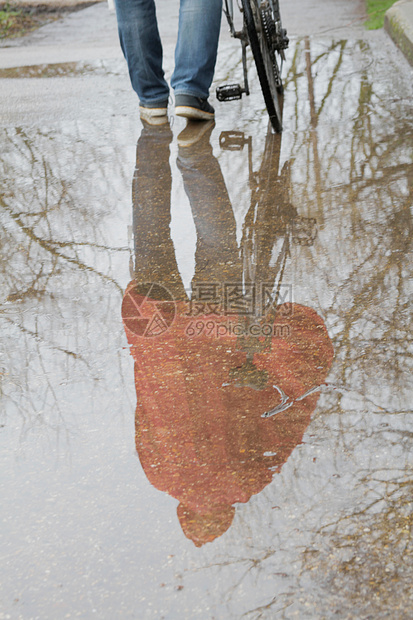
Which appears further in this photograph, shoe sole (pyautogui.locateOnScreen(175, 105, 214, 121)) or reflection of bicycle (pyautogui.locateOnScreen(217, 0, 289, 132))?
shoe sole (pyautogui.locateOnScreen(175, 105, 214, 121))

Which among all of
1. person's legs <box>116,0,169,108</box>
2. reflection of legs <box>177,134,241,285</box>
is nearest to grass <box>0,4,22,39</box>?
person's legs <box>116,0,169,108</box>

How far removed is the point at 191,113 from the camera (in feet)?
13.7

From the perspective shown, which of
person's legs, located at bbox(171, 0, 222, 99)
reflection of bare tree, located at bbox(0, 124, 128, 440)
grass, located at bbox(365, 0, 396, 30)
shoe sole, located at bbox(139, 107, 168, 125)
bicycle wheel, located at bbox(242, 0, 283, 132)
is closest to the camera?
reflection of bare tree, located at bbox(0, 124, 128, 440)

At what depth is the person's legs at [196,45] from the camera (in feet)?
13.3

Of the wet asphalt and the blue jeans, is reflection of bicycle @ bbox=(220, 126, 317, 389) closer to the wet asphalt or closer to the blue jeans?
the wet asphalt

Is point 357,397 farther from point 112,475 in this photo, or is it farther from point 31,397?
point 31,397

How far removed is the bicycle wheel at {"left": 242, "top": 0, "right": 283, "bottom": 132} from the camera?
3.67m

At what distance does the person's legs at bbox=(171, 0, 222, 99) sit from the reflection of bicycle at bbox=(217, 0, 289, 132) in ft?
0.33

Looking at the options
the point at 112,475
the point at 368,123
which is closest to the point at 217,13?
the point at 368,123

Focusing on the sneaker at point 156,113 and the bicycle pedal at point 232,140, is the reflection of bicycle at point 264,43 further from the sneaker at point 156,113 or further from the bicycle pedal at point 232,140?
the sneaker at point 156,113

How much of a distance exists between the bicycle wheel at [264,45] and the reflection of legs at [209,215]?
0.41 metres

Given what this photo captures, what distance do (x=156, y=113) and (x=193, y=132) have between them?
1.26 ft

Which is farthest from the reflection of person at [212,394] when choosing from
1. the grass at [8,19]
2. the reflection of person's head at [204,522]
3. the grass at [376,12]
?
the grass at [8,19]

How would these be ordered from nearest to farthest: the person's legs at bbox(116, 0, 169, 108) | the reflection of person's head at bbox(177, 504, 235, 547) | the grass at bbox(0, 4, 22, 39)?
the reflection of person's head at bbox(177, 504, 235, 547)
the person's legs at bbox(116, 0, 169, 108)
the grass at bbox(0, 4, 22, 39)
